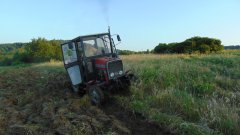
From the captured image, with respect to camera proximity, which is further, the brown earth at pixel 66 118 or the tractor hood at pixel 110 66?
the tractor hood at pixel 110 66

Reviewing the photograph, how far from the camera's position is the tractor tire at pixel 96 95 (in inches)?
383

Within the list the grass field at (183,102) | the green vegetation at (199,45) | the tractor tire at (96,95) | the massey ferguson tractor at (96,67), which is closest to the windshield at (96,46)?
the massey ferguson tractor at (96,67)

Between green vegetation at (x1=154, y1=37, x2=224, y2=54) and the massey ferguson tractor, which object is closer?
the massey ferguson tractor

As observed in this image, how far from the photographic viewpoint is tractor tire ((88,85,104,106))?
31.9ft

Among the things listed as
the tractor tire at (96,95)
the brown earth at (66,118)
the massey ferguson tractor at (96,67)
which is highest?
the massey ferguson tractor at (96,67)

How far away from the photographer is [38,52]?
58.8 meters

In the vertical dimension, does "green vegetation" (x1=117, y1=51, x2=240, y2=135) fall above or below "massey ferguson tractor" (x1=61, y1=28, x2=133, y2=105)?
below

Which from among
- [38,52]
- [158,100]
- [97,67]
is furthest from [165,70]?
[38,52]

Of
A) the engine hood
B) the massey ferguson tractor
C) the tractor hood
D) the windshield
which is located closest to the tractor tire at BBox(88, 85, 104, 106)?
the massey ferguson tractor

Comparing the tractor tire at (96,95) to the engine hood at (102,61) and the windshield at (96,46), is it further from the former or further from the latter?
the windshield at (96,46)

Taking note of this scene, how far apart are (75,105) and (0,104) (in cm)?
254

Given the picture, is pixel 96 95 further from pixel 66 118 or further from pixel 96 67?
pixel 66 118

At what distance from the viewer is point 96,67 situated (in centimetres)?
1073

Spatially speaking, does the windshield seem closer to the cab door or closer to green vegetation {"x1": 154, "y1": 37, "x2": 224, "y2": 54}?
the cab door
